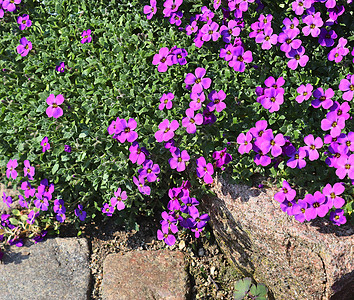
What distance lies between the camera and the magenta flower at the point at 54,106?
3.33 m

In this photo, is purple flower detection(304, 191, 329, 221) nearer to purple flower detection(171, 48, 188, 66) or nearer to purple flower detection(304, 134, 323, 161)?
purple flower detection(304, 134, 323, 161)

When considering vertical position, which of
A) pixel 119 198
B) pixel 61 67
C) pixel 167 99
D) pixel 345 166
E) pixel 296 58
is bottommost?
pixel 119 198

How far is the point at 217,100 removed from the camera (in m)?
2.98

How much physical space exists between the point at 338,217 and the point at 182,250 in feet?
4.87

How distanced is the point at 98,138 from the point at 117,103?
32 centimetres

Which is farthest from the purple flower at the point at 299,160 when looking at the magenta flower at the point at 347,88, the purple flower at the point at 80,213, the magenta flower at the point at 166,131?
the purple flower at the point at 80,213

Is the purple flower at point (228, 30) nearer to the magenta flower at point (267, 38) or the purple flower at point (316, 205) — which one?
the magenta flower at point (267, 38)

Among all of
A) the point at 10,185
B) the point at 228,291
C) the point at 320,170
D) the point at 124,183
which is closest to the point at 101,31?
the point at 124,183

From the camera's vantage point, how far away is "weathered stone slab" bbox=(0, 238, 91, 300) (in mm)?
3406

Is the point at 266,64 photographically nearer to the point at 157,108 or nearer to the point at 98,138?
the point at 157,108

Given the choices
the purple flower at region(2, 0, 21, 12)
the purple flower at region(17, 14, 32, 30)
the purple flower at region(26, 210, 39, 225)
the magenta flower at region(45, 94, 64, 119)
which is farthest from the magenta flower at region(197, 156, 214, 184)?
the purple flower at region(2, 0, 21, 12)

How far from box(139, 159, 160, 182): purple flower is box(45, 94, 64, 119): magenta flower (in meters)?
0.78

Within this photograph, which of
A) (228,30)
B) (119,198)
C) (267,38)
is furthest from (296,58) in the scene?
(119,198)

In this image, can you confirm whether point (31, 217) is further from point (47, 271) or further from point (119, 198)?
point (119, 198)
